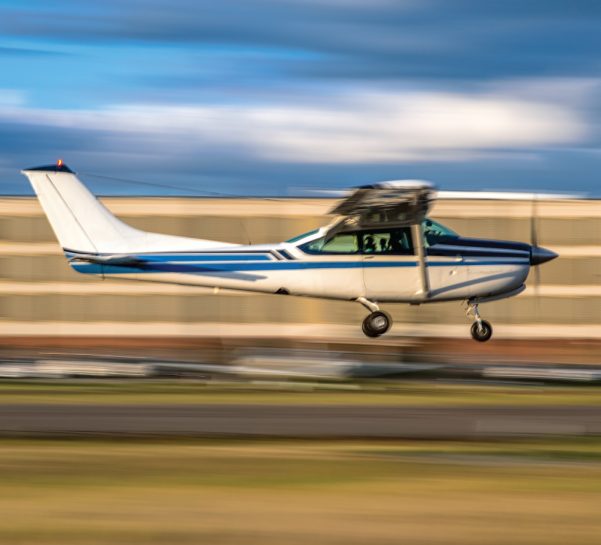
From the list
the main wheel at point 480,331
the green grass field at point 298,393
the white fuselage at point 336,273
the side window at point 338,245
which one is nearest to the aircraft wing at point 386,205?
the side window at point 338,245

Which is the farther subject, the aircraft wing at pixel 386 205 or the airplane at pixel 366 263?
the airplane at pixel 366 263

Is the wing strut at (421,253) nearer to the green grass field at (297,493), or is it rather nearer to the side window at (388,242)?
the side window at (388,242)

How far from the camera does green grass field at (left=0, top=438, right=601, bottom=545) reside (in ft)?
30.9

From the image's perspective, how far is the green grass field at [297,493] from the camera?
30.9 feet

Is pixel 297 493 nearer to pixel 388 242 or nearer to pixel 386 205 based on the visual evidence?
pixel 386 205

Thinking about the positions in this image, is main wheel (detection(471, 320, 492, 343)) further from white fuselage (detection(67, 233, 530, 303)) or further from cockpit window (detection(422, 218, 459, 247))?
cockpit window (detection(422, 218, 459, 247))

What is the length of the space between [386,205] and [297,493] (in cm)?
1450

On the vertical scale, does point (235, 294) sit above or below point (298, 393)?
above

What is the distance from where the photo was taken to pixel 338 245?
26000 millimetres

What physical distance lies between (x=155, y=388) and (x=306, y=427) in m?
10.3

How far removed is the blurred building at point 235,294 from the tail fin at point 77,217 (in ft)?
67.9

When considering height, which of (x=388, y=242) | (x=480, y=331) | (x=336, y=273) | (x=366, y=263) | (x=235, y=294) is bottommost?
(x=480, y=331)

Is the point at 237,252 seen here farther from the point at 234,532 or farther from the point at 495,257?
the point at 234,532

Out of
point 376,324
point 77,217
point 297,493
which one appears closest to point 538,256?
point 376,324
